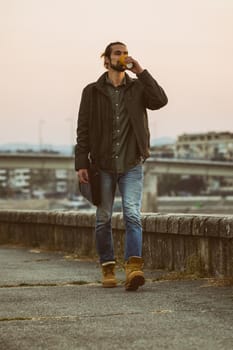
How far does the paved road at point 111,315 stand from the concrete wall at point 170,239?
0.40 meters

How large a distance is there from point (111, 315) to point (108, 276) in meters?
1.95

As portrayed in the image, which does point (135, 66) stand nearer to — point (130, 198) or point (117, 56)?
point (117, 56)

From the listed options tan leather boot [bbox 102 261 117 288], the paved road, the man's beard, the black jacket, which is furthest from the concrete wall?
the man's beard

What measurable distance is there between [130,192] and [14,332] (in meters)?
2.62

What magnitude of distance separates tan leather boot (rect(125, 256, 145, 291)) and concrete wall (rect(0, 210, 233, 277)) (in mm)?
906

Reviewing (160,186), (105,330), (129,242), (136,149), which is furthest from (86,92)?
(160,186)

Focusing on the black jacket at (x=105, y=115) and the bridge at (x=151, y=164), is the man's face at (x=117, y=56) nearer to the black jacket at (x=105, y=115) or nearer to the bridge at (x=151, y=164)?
the black jacket at (x=105, y=115)

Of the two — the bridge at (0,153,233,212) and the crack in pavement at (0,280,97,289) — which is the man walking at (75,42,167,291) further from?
the bridge at (0,153,233,212)

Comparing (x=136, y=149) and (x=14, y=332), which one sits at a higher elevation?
(x=136, y=149)

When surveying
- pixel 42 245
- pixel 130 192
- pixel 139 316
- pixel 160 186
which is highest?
pixel 130 192

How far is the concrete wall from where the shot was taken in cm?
803

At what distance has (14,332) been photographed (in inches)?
194

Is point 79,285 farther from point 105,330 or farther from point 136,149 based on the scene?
point 105,330

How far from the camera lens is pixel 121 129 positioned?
290 inches
